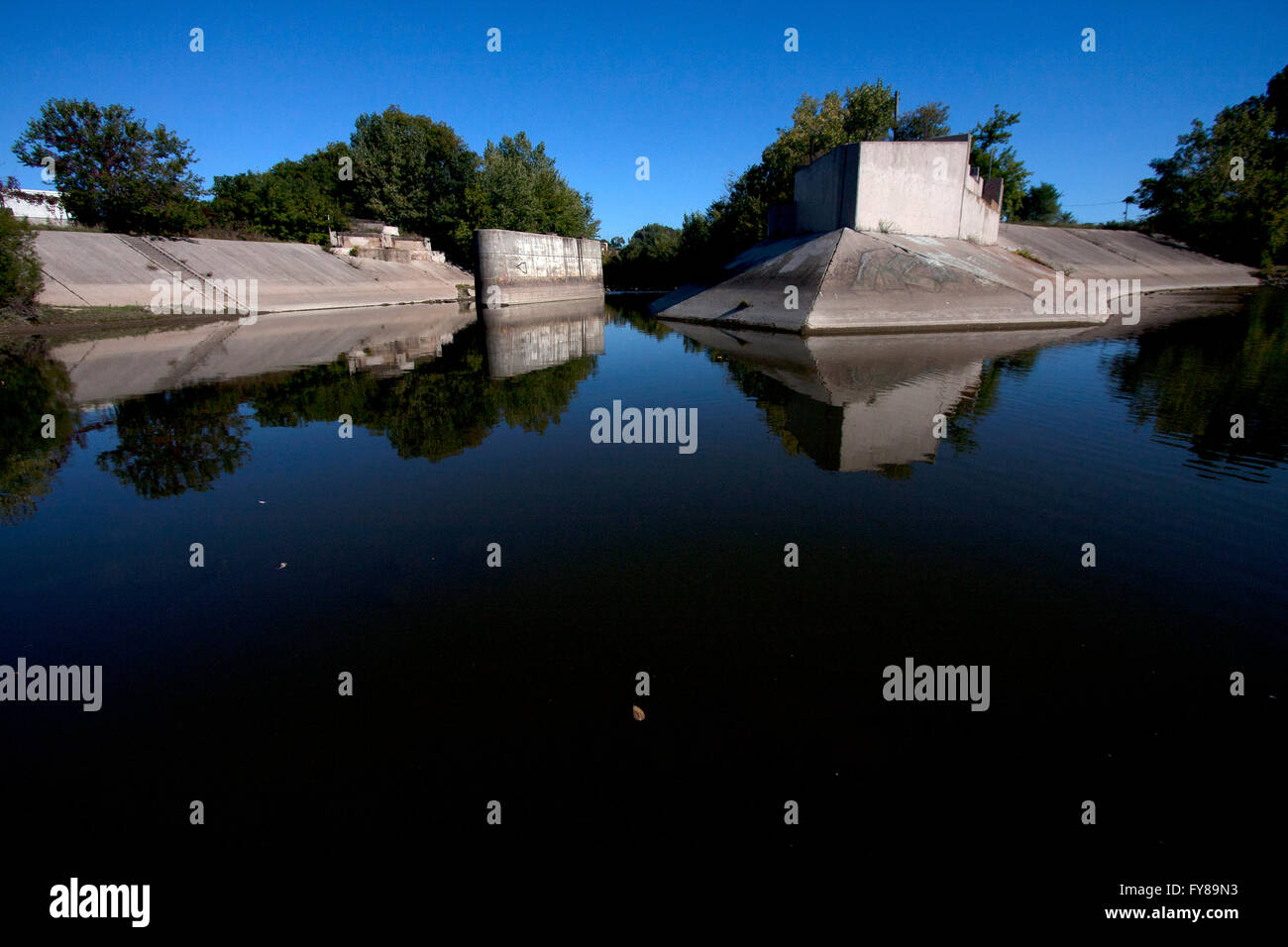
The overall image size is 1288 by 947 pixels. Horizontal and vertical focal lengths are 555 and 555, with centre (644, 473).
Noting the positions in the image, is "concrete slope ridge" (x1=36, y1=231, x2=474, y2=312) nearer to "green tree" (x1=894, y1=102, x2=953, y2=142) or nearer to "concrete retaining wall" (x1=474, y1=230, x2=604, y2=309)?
"concrete retaining wall" (x1=474, y1=230, x2=604, y2=309)

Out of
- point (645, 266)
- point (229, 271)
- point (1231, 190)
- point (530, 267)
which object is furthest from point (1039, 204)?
→ point (229, 271)

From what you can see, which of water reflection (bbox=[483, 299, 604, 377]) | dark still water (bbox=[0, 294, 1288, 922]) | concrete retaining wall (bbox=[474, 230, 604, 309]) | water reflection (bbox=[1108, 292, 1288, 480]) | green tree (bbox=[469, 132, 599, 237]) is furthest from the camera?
green tree (bbox=[469, 132, 599, 237])

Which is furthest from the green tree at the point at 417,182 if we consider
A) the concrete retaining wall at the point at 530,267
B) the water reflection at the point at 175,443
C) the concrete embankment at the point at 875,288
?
the water reflection at the point at 175,443

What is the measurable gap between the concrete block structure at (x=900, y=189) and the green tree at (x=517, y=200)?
34168 millimetres

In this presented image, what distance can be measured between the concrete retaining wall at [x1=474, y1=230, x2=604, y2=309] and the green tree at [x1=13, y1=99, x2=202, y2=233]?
22230 mm

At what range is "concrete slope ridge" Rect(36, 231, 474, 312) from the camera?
3180 centimetres

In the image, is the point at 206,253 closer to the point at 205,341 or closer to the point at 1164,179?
the point at 205,341

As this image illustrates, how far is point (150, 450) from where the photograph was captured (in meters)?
10.0

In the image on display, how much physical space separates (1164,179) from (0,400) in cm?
9158

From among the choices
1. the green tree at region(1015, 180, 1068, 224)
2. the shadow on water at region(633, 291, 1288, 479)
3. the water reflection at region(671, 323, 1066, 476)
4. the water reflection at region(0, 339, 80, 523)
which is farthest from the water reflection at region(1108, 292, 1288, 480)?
the green tree at region(1015, 180, 1068, 224)

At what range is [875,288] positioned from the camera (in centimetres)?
2670

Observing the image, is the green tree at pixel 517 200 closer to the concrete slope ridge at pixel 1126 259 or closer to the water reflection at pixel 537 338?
the water reflection at pixel 537 338

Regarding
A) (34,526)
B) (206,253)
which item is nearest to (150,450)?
(34,526)

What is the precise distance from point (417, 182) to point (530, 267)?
26533mm
